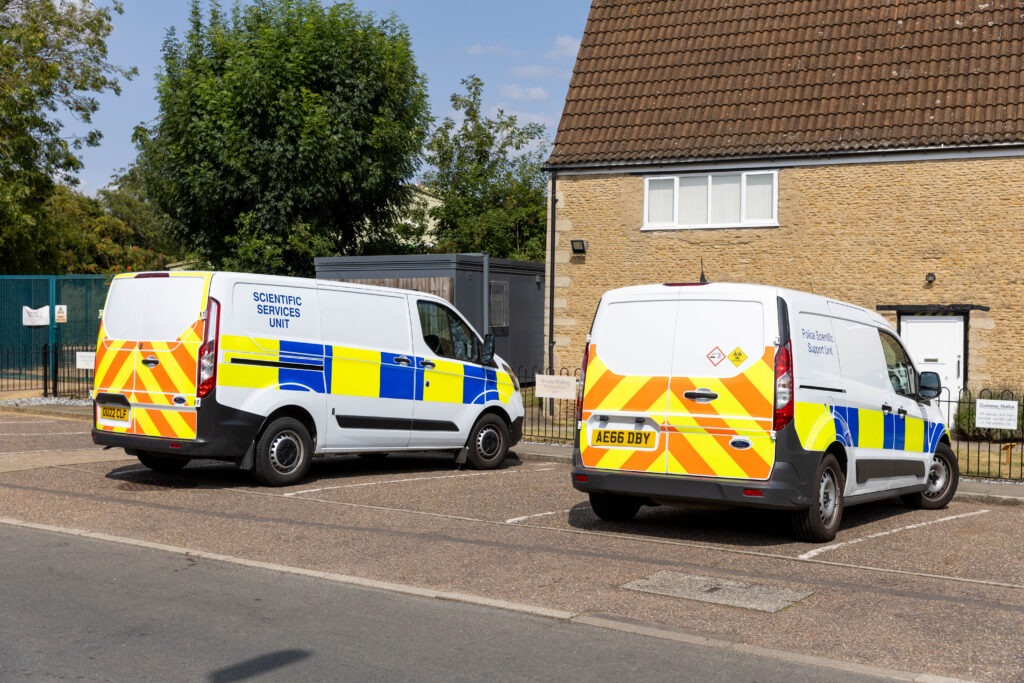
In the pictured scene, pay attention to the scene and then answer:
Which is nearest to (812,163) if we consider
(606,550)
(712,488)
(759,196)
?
(759,196)

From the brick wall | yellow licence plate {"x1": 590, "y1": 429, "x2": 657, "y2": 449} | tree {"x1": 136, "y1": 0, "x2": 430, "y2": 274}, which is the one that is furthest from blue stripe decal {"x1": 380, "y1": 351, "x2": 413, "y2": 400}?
tree {"x1": 136, "y1": 0, "x2": 430, "y2": 274}

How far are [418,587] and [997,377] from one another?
46.2 ft

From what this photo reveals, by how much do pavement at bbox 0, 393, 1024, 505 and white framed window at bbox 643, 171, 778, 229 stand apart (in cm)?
606

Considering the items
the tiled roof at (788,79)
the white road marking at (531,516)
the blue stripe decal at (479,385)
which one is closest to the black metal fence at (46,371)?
the tiled roof at (788,79)

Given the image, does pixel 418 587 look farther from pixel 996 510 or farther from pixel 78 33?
pixel 78 33

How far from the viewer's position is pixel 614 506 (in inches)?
399

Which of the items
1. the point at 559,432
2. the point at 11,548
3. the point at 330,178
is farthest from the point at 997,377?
the point at 330,178

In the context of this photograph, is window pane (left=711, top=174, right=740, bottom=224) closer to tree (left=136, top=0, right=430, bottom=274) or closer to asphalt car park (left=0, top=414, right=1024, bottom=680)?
asphalt car park (left=0, top=414, right=1024, bottom=680)

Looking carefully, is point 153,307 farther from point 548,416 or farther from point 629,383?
point 548,416

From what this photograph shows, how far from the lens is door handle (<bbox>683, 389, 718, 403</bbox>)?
29.5 ft

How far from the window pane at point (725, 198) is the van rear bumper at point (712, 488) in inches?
466

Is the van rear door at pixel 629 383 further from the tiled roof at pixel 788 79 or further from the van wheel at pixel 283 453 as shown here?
the tiled roof at pixel 788 79

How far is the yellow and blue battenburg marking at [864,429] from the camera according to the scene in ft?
29.6

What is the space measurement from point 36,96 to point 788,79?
23.5m
